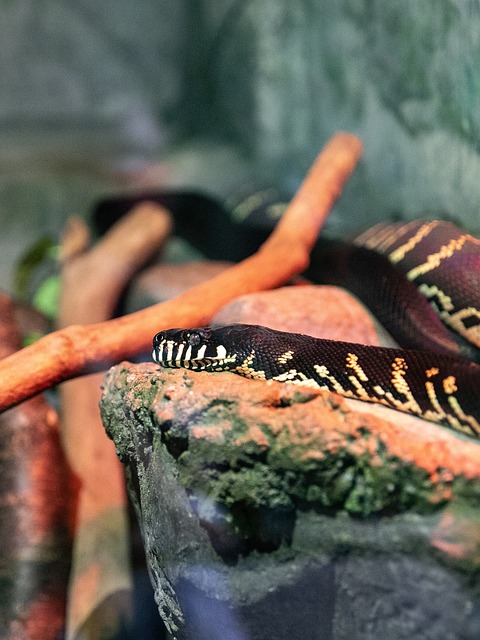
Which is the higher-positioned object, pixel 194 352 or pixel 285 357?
pixel 285 357

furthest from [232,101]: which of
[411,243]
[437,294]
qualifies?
[437,294]

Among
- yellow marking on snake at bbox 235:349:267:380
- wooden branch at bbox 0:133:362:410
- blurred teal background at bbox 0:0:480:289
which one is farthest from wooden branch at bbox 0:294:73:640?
blurred teal background at bbox 0:0:480:289

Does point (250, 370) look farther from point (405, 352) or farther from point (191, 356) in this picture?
point (405, 352)

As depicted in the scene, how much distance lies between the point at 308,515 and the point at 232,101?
756 cm

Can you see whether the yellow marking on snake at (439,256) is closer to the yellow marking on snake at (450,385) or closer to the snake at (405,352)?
the snake at (405,352)

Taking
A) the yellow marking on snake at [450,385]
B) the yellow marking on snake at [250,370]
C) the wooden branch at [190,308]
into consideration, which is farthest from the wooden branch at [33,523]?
the yellow marking on snake at [450,385]

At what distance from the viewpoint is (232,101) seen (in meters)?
8.95

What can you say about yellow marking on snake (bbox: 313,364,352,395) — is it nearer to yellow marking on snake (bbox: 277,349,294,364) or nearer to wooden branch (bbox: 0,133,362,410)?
yellow marking on snake (bbox: 277,349,294,364)

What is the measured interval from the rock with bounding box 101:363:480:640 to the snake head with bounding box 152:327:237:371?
57 cm

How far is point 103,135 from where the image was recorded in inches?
377

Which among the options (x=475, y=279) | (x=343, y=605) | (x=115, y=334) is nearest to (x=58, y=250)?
(x=115, y=334)

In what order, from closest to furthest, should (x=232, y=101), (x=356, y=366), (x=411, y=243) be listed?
(x=356, y=366) < (x=411, y=243) < (x=232, y=101)

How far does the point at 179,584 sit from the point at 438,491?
1133 mm

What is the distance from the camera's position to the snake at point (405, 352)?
9.25 ft
